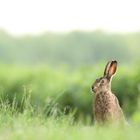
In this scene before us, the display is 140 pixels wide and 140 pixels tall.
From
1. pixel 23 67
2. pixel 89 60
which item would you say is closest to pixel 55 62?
pixel 89 60

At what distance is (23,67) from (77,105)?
11.7ft

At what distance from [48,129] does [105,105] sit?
1.30m

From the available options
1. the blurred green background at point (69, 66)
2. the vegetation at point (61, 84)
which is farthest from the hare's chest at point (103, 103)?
the blurred green background at point (69, 66)

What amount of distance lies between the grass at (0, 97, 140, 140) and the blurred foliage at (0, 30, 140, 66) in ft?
65.7

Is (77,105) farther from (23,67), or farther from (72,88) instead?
(23,67)

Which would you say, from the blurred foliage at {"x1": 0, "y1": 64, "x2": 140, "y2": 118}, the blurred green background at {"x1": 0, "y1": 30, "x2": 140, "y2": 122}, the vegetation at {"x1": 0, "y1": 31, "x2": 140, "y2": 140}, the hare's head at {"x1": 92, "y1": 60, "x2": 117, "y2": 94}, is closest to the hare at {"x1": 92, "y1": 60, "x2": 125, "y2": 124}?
the hare's head at {"x1": 92, "y1": 60, "x2": 117, "y2": 94}

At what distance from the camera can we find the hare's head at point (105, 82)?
29.1 feet

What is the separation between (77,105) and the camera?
19.4 meters

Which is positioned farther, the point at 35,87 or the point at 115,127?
the point at 35,87

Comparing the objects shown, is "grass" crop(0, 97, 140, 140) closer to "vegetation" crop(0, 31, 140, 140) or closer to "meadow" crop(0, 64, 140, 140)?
"vegetation" crop(0, 31, 140, 140)

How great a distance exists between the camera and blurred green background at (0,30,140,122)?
19.2 metres

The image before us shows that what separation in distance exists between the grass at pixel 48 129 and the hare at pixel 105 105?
1.10 ft

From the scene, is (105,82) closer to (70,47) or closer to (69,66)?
(69,66)

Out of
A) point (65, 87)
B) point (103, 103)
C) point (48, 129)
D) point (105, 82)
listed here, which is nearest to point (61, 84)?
point (65, 87)
